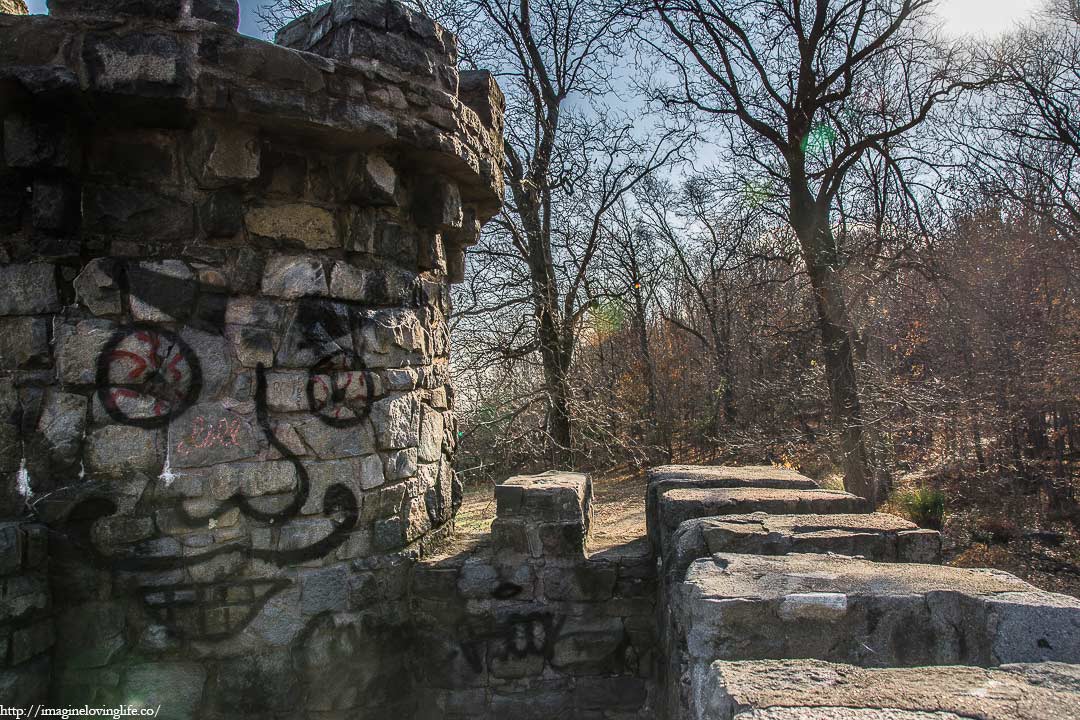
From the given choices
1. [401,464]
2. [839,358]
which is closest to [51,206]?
[401,464]

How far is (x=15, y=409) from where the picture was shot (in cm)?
256

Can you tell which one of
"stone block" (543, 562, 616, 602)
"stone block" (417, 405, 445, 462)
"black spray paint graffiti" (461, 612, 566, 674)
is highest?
"stone block" (417, 405, 445, 462)

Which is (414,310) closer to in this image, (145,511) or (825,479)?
(145,511)

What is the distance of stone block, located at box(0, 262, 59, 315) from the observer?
101 inches

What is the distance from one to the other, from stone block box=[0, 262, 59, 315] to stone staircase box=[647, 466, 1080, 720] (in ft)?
8.22

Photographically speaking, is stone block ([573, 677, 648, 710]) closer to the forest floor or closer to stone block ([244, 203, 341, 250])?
the forest floor

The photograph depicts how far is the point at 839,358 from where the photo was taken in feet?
27.0

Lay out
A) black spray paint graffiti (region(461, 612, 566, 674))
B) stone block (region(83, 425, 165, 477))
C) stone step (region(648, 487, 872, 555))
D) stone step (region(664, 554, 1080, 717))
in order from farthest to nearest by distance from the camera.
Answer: black spray paint graffiti (region(461, 612, 566, 674)) < stone step (region(648, 487, 872, 555)) < stone block (region(83, 425, 165, 477)) < stone step (region(664, 554, 1080, 717))

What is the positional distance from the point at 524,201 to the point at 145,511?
25.8 feet

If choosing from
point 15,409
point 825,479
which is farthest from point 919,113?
point 15,409

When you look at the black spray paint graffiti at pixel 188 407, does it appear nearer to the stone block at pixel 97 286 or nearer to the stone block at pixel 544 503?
the stone block at pixel 97 286

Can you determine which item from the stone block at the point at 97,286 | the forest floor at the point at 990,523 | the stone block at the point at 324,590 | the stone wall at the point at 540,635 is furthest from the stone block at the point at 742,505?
the stone block at the point at 97,286

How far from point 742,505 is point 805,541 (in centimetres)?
54

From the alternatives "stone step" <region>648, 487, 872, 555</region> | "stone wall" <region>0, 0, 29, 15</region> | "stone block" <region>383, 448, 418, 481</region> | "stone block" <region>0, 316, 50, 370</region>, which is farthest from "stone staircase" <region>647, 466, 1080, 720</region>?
"stone wall" <region>0, 0, 29, 15</region>
